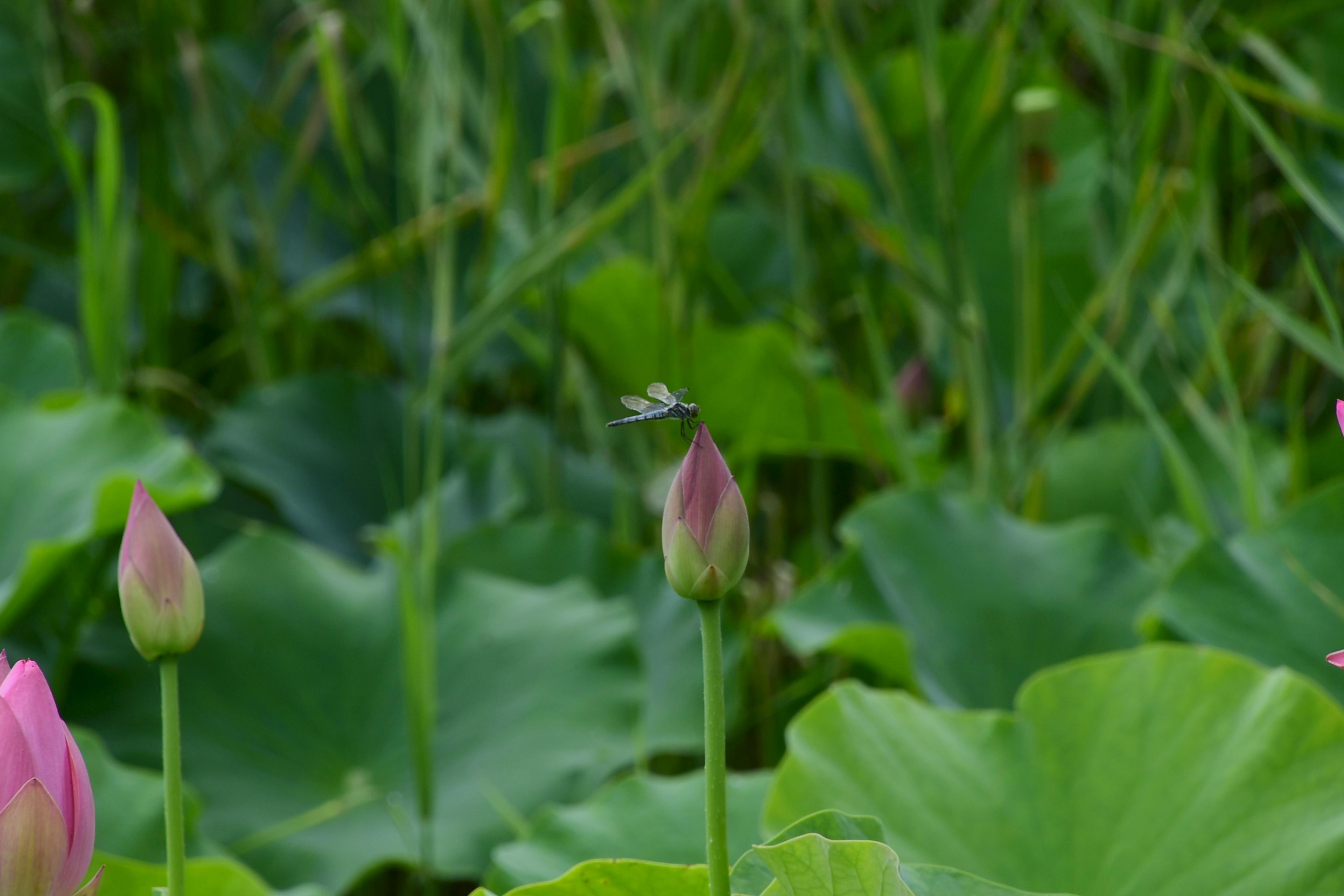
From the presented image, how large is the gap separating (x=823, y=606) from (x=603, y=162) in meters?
0.98

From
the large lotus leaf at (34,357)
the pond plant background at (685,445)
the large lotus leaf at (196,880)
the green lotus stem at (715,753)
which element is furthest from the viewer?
the large lotus leaf at (34,357)

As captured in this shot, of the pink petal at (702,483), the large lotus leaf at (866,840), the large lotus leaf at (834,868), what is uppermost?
the pink petal at (702,483)

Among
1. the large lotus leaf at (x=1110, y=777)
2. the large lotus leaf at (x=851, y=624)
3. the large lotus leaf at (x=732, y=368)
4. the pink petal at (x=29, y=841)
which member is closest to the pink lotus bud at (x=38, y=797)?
the pink petal at (x=29, y=841)

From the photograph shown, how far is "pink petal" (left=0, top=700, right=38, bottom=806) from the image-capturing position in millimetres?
265

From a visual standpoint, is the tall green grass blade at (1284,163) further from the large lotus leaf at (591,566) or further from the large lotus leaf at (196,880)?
the large lotus leaf at (591,566)

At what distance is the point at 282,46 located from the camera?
150cm

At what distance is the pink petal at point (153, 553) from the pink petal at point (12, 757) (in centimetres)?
5

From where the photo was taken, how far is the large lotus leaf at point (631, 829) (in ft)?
2.05

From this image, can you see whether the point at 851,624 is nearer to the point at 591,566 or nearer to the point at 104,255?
the point at 591,566

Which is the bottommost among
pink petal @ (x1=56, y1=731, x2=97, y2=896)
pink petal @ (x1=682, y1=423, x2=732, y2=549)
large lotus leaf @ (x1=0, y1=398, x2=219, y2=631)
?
pink petal @ (x1=56, y1=731, x2=97, y2=896)

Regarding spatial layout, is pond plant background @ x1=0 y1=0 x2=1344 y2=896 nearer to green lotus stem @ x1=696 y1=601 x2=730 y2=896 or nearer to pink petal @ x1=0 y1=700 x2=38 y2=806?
green lotus stem @ x1=696 y1=601 x2=730 y2=896

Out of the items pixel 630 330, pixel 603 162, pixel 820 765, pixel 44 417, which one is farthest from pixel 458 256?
pixel 820 765

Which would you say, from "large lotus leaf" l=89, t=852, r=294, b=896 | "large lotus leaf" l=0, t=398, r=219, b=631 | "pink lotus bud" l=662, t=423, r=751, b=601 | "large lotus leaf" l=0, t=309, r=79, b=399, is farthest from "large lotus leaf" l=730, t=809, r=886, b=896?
"large lotus leaf" l=0, t=309, r=79, b=399

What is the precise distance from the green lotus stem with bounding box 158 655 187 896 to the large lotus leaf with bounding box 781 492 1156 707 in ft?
1.96
